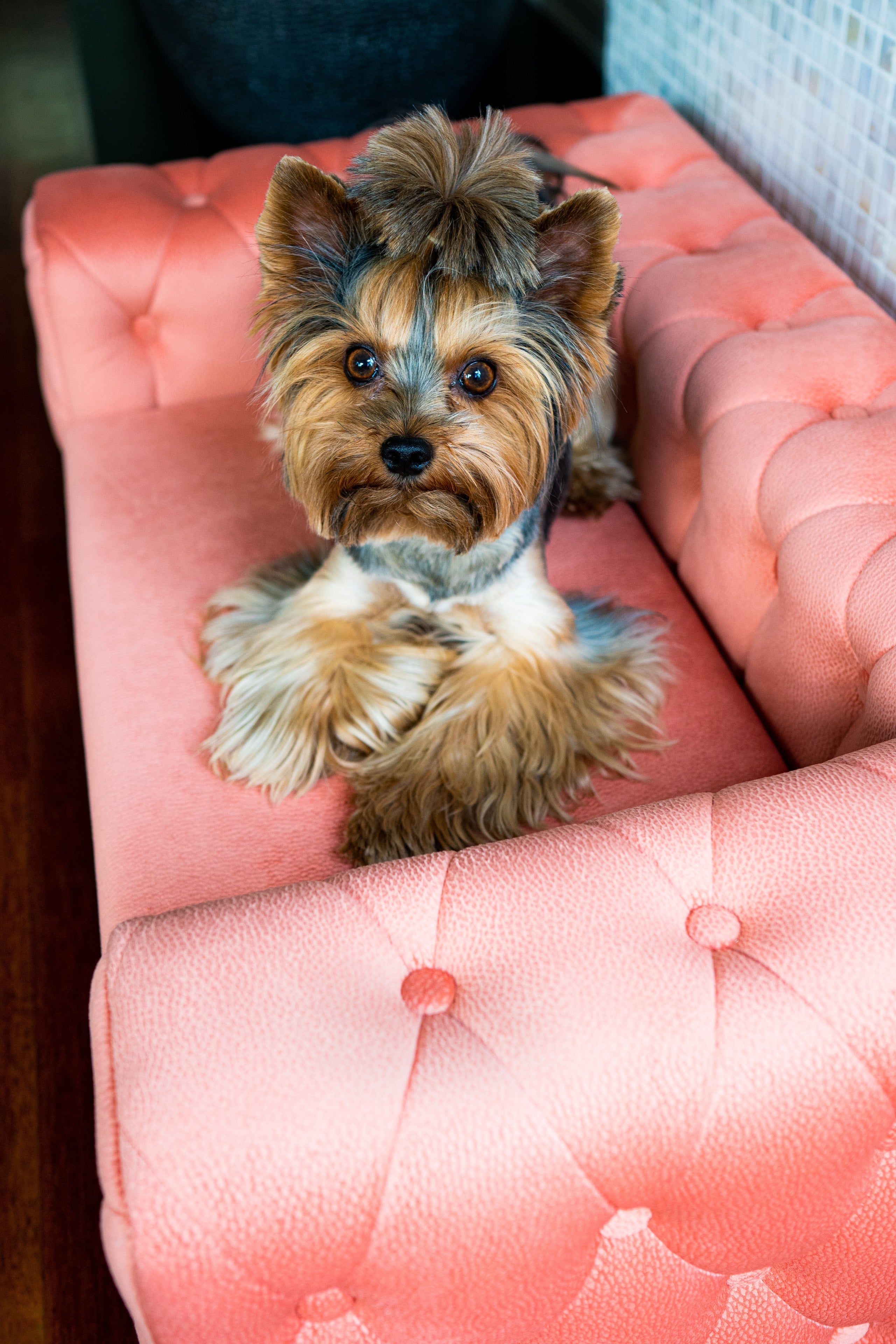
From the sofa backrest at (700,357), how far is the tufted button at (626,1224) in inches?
21.4

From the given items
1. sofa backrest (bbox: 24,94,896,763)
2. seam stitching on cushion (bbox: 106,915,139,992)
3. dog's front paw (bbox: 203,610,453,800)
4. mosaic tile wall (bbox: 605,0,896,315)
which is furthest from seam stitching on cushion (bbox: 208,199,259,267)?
seam stitching on cushion (bbox: 106,915,139,992)

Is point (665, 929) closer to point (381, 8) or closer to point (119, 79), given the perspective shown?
point (381, 8)

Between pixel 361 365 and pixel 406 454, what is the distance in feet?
0.40

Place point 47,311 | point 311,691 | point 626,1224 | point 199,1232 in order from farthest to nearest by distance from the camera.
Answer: point 47,311
point 311,691
point 626,1224
point 199,1232

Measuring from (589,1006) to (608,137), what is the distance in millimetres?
1738

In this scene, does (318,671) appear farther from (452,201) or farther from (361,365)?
(452,201)

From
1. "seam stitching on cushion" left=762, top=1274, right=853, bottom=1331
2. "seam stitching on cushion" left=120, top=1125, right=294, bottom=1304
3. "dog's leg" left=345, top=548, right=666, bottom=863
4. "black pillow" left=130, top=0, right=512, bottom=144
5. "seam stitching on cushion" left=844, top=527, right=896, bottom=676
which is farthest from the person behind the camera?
"black pillow" left=130, top=0, right=512, bottom=144

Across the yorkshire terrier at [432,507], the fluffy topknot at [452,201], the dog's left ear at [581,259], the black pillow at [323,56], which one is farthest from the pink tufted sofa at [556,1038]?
the black pillow at [323,56]

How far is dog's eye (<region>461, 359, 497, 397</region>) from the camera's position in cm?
118

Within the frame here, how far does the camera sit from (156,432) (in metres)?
1.94

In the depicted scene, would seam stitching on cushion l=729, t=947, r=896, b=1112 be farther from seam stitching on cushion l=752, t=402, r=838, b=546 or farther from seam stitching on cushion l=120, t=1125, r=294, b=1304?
seam stitching on cushion l=752, t=402, r=838, b=546

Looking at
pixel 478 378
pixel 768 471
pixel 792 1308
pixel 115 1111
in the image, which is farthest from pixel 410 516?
pixel 792 1308

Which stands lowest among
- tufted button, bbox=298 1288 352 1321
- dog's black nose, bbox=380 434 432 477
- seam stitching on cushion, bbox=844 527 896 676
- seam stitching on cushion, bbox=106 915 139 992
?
tufted button, bbox=298 1288 352 1321

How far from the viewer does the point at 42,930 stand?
1.77 metres
